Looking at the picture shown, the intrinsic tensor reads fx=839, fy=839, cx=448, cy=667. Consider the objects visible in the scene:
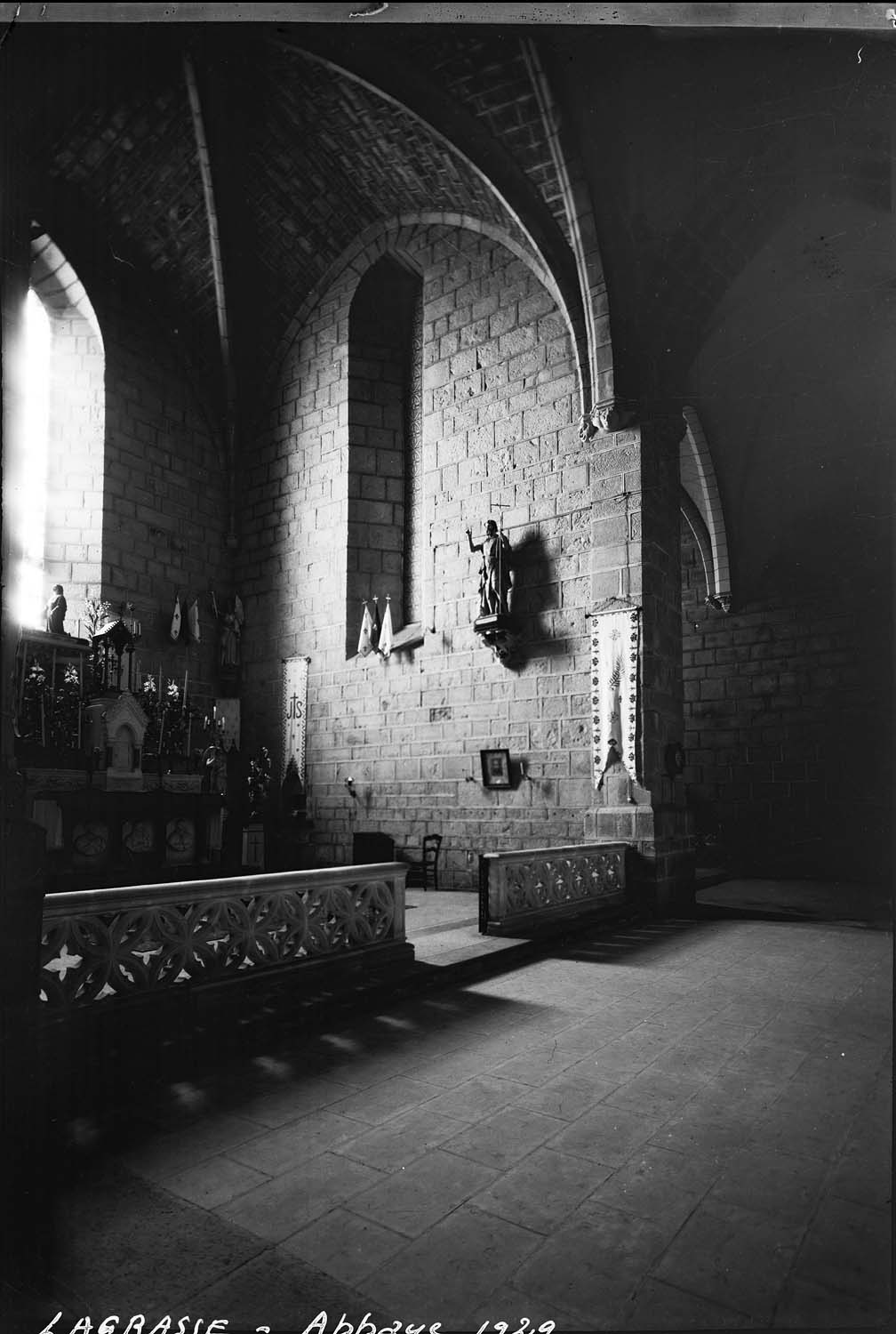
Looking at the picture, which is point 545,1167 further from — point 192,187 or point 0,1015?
point 192,187

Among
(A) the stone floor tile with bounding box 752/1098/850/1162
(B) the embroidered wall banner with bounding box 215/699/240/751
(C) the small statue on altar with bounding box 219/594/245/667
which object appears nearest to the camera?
(A) the stone floor tile with bounding box 752/1098/850/1162

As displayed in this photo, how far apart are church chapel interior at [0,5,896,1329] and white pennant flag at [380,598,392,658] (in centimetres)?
24

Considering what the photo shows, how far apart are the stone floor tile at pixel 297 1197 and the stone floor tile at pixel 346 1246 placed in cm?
4

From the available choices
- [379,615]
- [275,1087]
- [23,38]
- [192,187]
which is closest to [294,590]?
[379,615]

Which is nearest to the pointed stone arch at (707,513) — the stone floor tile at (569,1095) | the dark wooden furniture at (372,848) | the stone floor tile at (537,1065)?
the dark wooden furniture at (372,848)

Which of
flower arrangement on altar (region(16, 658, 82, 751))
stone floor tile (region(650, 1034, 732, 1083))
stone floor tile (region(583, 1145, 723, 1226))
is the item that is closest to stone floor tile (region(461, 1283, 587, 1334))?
stone floor tile (region(583, 1145, 723, 1226))

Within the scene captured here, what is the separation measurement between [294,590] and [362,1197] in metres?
10.00

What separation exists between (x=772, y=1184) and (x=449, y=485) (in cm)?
868

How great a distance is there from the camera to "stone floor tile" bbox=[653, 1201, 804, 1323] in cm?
190

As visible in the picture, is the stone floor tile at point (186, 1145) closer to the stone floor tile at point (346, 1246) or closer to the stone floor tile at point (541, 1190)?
the stone floor tile at point (346, 1246)

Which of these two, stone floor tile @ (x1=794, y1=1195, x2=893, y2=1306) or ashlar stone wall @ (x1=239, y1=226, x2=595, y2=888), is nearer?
stone floor tile @ (x1=794, y1=1195, x2=893, y2=1306)

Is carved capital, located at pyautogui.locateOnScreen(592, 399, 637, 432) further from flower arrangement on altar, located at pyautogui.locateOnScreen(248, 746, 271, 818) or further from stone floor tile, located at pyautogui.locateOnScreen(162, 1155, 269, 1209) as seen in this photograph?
stone floor tile, located at pyautogui.locateOnScreen(162, 1155, 269, 1209)

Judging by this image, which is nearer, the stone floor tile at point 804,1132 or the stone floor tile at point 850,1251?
the stone floor tile at point 850,1251

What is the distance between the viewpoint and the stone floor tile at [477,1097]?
2.96 metres
